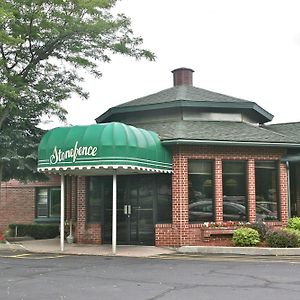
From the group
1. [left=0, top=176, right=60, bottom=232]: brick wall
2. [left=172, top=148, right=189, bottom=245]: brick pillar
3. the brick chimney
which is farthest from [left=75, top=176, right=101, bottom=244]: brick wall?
the brick chimney

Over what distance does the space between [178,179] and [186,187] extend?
399 millimetres

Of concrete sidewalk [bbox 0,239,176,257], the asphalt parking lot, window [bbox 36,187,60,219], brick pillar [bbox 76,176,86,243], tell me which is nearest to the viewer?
the asphalt parking lot

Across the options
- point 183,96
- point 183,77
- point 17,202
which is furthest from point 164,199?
point 17,202

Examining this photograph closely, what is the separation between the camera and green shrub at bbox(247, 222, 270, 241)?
1662cm

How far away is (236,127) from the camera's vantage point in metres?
19.9

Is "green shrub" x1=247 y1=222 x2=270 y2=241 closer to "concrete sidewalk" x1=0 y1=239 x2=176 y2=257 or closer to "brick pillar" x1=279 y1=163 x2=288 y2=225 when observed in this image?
"brick pillar" x1=279 y1=163 x2=288 y2=225

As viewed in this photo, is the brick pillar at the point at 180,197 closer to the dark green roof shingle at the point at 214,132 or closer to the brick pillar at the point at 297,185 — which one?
the dark green roof shingle at the point at 214,132

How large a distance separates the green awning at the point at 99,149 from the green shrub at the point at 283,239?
4318 millimetres

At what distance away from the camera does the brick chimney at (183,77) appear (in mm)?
24141

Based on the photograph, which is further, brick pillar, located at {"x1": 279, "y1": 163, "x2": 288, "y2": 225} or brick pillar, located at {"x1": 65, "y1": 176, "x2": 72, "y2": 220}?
brick pillar, located at {"x1": 65, "y1": 176, "x2": 72, "y2": 220}

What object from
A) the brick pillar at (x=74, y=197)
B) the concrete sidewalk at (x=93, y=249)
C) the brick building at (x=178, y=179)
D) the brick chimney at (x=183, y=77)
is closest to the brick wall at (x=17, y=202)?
the brick pillar at (x=74, y=197)

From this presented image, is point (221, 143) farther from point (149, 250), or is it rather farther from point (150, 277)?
point (150, 277)

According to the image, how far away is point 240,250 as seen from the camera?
51.5 ft

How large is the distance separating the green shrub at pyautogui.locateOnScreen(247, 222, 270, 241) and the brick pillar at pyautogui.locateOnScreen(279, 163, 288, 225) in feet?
4.77
